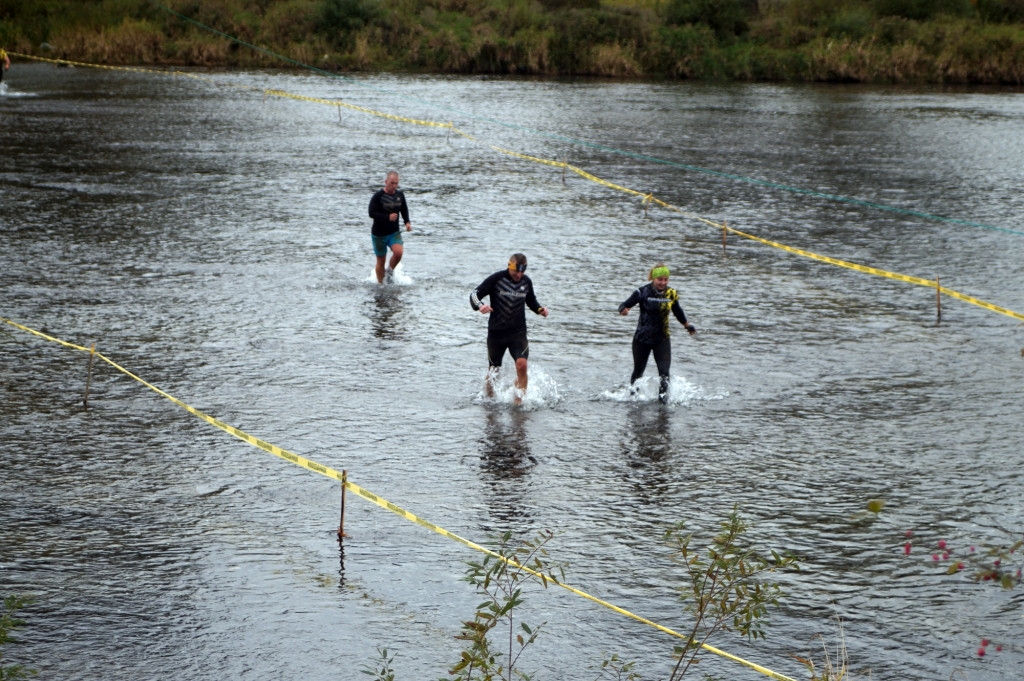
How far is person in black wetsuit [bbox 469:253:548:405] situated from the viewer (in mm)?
12438

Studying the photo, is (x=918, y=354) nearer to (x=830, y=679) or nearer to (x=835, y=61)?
(x=830, y=679)

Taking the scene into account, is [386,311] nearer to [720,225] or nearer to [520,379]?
[520,379]

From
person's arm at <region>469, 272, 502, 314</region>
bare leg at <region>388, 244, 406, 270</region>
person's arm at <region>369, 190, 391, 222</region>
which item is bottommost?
bare leg at <region>388, 244, 406, 270</region>

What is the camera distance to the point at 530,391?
13.0 meters

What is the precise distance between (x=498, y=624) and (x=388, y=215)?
403 inches

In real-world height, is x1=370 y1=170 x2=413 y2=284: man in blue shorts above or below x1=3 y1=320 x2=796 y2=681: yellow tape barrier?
above

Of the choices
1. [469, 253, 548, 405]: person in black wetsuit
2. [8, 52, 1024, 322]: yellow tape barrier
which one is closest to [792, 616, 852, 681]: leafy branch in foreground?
[469, 253, 548, 405]: person in black wetsuit

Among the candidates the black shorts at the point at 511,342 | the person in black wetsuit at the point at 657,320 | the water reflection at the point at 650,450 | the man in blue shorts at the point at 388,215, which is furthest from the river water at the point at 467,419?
the man in blue shorts at the point at 388,215

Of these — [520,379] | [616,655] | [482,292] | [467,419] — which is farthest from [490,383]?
[616,655]

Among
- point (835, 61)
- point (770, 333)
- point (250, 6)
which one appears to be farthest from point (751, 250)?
point (250, 6)

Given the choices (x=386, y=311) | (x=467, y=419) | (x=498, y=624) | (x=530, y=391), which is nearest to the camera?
(x=498, y=624)

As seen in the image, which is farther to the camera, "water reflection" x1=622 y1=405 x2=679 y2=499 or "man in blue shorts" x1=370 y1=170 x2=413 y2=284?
"man in blue shorts" x1=370 y1=170 x2=413 y2=284

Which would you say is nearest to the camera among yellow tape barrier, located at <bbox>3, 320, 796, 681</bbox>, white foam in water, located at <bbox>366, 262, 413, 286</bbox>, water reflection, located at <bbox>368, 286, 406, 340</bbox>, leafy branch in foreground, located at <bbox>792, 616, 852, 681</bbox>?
leafy branch in foreground, located at <bbox>792, 616, 852, 681</bbox>

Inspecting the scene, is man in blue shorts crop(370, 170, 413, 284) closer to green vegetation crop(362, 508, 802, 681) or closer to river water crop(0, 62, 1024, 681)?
river water crop(0, 62, 1024, 681)
